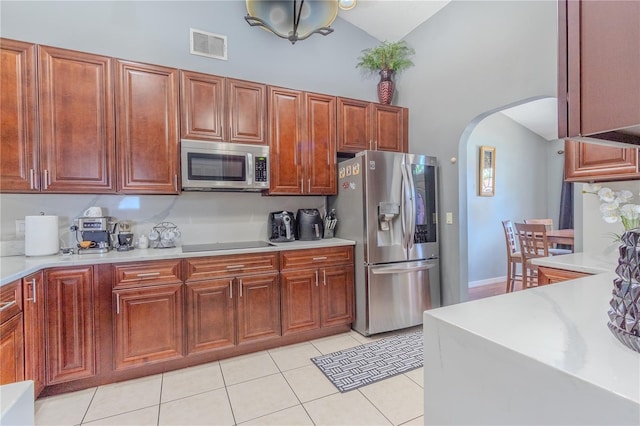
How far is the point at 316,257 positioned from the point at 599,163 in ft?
7.17

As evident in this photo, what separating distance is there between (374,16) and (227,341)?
12.3 ft

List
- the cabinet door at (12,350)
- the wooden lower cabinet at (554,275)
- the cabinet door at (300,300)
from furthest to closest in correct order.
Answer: the cabinet door at (300,300)
the wooden lower cabinet at (554,275)
the cabinet door at (12,350)

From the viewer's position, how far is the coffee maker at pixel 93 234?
2.45m

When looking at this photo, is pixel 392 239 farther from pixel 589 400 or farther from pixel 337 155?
pixel 589 400

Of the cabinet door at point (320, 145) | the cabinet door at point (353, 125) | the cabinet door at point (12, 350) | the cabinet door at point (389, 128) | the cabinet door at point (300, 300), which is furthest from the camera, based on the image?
the cabinet door at point (389, 128)

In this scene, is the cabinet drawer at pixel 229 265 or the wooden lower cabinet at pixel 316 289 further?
the wooden lower cabinet at pixel 316 289

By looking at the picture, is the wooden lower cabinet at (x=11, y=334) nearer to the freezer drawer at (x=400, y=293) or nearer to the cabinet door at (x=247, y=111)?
the cabinet door at (x=247, y=111)

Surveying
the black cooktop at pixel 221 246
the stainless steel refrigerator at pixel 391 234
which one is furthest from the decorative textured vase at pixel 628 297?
the black cooktop at pixel 221 246

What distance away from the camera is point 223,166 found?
276 cm

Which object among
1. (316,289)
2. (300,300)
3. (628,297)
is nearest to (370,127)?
(316,289)

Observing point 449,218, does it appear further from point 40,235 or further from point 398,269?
point 40,235

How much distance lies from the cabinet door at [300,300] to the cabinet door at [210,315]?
46 cm

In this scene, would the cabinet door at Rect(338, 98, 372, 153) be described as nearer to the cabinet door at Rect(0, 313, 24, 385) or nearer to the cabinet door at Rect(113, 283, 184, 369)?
the cabinet door at Rect(113, 283, 184, 369)

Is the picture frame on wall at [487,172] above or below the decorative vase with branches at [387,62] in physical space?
below
